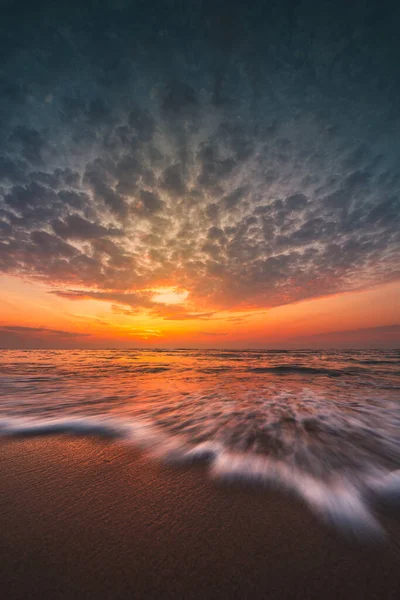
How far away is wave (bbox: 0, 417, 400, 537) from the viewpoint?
6.00 ft

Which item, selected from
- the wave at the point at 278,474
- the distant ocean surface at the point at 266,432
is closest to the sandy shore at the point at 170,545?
the wave at the point at 278,474

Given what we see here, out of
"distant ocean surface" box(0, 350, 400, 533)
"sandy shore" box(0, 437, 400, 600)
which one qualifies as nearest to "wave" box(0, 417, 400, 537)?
"distant ocean surface" box(0, 350, 400, 533)

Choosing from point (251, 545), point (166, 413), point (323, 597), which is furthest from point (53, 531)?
point (166, 413)

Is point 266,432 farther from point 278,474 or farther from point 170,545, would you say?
point 170,545

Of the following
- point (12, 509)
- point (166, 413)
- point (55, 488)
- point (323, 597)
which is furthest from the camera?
point (166, 413)

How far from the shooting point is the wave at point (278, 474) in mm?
1827

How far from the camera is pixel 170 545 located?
1458 mm

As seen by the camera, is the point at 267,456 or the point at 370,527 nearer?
the point at 370,527

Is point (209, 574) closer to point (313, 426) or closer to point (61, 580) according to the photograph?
point (61, 580)

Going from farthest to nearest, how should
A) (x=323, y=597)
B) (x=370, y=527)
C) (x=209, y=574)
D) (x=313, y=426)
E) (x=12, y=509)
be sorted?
(x=313, y=426), (x=12, y=509), (x=370, y=527), (x=209, y=574), (x=323, y=597)

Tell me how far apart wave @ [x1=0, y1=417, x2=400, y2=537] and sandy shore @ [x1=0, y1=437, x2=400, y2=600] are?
162mm

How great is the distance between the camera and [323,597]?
3.82ft

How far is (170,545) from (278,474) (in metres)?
1.27

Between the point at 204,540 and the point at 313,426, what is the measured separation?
302 cm
